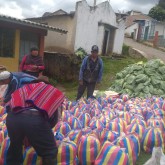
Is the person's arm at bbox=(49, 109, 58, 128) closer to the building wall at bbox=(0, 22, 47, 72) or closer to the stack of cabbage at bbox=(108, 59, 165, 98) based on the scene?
the stack of cabbage at bbox=(108, 59, 165, 98)

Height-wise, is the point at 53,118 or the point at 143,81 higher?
the point at 53,118

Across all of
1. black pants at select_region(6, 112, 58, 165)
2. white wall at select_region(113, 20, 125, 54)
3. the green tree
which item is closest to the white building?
white wall at select_region(113, 20, 125, 54)

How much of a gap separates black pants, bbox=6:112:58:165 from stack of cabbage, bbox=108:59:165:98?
5.88 m

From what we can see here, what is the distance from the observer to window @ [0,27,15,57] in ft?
33.0

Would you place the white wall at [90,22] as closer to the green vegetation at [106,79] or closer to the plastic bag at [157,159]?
the green vegetation at [106,79]

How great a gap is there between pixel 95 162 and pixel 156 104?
3250 mm

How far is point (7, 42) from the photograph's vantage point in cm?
1024

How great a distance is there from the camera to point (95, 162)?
360cm

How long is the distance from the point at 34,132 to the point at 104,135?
1.38 m

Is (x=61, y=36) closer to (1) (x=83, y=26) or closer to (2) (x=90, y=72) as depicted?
(1) (x=83, y=26)

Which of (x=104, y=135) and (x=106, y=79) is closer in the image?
(x=104, y=135)

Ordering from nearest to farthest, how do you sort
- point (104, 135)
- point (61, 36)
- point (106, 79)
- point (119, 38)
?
point (104, 135) < point (106, 79) < point (61, 36) < point (119, 38)

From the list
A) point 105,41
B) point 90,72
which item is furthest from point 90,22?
point 90,72

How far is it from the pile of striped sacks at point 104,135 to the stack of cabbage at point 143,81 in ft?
8.55
